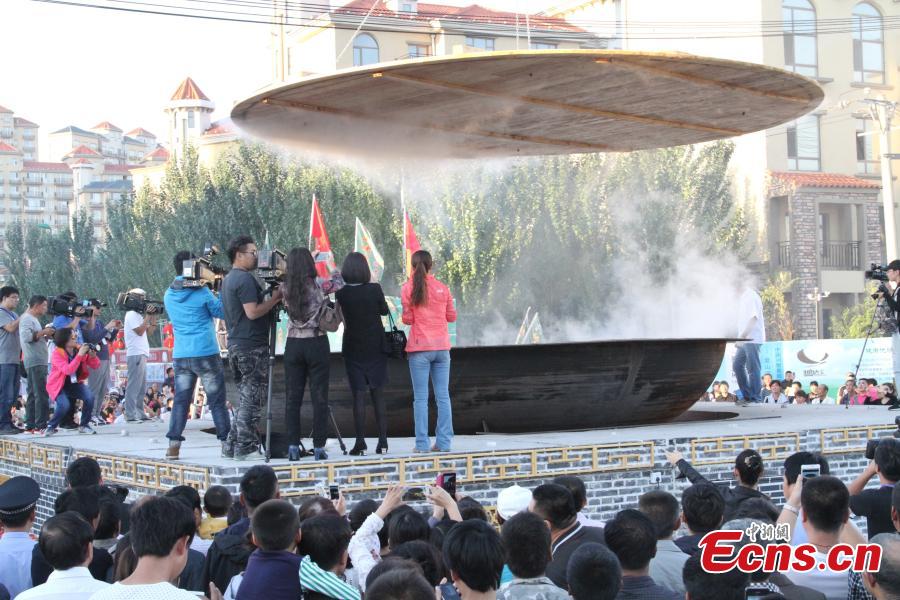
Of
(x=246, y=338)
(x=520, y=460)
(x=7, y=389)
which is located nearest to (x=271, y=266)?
(x=246, y=338)

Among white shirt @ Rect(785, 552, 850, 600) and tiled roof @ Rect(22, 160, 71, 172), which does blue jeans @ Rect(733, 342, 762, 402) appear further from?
tiled roof @ Rect(22, 160, 71, 172)

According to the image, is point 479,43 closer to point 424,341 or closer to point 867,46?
point 867,46

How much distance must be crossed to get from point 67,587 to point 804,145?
→ 47027 millimetres

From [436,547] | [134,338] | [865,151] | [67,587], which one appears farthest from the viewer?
[865,151]

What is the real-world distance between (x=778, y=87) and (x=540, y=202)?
71.8 ft

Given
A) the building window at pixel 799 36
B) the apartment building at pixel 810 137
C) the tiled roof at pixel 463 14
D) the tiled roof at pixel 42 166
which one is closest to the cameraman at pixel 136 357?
the tiled roof at pixel 463 14

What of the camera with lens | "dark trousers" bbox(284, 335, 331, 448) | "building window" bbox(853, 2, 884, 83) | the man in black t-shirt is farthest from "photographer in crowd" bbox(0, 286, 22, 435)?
"building window" bbox(853, 2, 884, 83)

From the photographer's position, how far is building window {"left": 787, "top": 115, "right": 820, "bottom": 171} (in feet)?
157

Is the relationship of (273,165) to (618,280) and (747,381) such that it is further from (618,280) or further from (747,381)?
(747,381)

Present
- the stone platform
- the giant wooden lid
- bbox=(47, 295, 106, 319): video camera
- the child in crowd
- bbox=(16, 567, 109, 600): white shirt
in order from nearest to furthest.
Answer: bbox=(16, 567, 109, 600): white shirt < the child in crowd < the stone platform < the giant wooden lid < bbox=(47, 295, 106, 319): video camera

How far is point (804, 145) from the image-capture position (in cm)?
4806

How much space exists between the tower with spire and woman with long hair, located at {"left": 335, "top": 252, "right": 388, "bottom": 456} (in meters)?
69.8

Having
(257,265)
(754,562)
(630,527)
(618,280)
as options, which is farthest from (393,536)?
(618,280)

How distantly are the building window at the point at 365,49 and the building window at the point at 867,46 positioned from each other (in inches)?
Answer: 852
